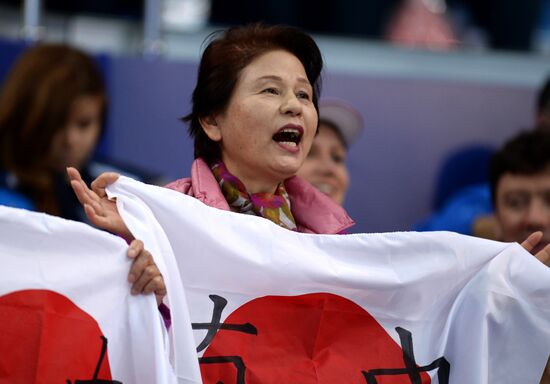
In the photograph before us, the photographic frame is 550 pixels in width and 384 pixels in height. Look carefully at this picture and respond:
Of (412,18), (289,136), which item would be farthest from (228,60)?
(412,18)

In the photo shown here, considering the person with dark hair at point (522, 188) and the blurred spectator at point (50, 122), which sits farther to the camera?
the blurred spectator at point (50, 122)

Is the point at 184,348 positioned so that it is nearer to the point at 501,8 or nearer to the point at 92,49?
the point at 92,49

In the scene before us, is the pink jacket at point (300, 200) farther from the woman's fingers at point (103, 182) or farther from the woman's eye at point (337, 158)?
the woman's eye at point (337, 158)

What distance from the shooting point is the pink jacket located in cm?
271

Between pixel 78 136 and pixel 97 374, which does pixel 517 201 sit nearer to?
pixel 78 136

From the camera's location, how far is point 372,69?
559 cm

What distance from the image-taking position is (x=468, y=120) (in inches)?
205

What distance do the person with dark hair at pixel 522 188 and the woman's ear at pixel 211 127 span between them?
1.31 meters

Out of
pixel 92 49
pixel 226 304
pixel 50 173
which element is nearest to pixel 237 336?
pixel 226 304

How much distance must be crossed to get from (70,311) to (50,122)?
1848 millimetres

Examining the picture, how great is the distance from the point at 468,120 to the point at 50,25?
6.19 feet

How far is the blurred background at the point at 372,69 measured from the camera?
4.76 meters

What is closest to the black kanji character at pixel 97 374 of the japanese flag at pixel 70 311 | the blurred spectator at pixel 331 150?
the japanese flag at pixel 70 311

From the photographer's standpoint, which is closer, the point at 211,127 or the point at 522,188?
the point at 211,127
